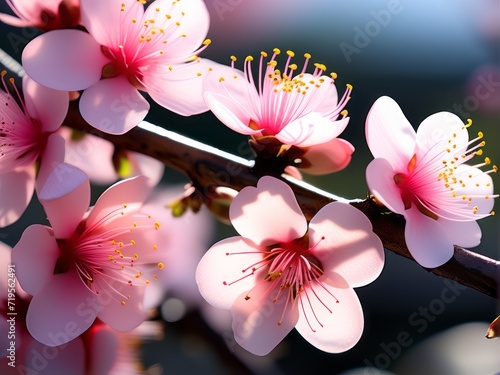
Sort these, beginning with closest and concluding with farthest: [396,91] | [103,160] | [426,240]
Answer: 1. [426,240]
2. [103,160]
3. [396,91]

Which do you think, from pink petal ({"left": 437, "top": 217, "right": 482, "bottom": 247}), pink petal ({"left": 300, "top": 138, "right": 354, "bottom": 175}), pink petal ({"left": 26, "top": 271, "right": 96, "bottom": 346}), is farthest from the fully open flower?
pink petal ({"left": 26, "top": 271, "right": 96, "bottom": 346})

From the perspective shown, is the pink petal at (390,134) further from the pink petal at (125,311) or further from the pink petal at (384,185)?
the pink petal at (125,311)

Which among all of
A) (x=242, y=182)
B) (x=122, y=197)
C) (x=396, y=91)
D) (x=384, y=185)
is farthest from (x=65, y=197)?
(x=396, y=91)

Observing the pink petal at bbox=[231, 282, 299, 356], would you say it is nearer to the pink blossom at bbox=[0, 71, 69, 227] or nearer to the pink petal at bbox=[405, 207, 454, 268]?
the pink petal at bbox=[405, 207, 454, 268]

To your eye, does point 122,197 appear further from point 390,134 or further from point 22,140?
point 390,134

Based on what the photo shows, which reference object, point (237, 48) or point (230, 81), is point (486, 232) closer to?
point (237, 48)

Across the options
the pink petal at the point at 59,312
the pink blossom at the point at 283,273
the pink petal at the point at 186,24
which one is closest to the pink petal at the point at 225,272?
the pink blossom at the point at 283,273

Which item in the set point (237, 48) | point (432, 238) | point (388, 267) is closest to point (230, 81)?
point (432, 238)
